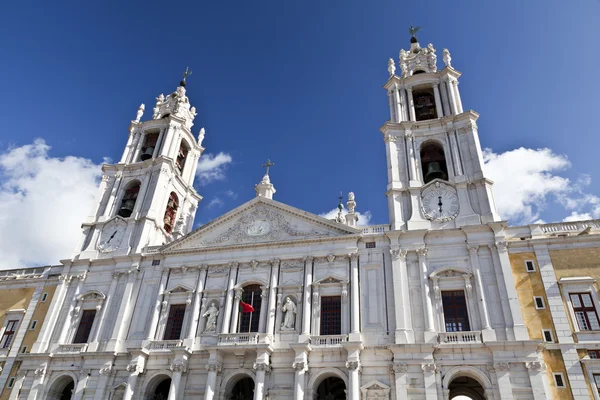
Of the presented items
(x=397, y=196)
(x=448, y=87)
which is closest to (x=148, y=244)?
(x=397, y=196)

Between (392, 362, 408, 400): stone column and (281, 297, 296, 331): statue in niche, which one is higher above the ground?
(281, 297, 296, 331): statue in niche

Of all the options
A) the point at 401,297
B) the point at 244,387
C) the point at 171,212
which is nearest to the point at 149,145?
the point at 171,212

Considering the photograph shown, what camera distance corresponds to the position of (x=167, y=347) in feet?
81.9

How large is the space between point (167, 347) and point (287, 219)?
10.1m

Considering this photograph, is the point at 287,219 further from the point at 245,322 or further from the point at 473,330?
the point at 473,330

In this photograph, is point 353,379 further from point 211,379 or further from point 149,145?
point 149,145

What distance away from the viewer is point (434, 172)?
28.1 m

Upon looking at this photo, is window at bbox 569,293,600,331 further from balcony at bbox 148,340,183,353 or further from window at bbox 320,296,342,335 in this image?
balcony at bbox 148,340,183,353

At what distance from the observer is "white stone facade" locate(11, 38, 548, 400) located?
21.3 metres

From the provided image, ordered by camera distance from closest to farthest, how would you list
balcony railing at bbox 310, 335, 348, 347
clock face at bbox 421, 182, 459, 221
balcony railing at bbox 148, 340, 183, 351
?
balcony railing at bbox 310, 335, 348, 347 < balcony railing at bbox 148, 340, 183, 351 < clock face at bbox 421, 182, 459, 221

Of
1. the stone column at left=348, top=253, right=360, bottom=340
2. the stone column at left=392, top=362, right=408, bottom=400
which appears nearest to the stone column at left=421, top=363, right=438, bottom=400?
the stone column at left=392, top=362, right=408, bottom=400

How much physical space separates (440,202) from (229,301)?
1343 centimetres

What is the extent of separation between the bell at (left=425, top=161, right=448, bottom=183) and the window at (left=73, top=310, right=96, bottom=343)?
22730mm

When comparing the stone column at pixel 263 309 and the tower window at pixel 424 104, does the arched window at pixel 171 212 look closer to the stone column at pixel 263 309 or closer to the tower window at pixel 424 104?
the stone column at pixel 263 309
